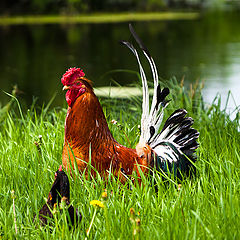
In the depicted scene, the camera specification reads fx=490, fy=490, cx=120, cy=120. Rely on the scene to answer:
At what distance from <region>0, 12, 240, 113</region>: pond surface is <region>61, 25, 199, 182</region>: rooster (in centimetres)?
277

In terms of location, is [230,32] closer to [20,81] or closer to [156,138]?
[20,81]

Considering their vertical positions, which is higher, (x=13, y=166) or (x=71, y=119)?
(x=71, y=119)

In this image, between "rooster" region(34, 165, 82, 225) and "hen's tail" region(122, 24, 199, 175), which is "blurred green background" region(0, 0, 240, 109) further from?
"rooster" region(34, 165, 82, 225)

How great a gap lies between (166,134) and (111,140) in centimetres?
32

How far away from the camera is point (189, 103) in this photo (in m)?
4.46

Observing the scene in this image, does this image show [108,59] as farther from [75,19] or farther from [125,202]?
[75,19]

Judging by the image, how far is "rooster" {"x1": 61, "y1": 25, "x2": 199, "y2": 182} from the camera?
2666 mm

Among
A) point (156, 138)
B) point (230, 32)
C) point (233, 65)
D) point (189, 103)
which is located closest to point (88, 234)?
point (156, 138)

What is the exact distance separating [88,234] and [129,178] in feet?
2.04

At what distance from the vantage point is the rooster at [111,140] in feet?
8.75

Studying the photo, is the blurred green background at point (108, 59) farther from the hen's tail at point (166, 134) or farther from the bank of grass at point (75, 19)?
the bank of grass at point (75, 19)

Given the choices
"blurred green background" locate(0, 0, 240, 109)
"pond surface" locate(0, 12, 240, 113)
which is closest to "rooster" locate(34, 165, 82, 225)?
"blurred green background" locate(0, 0, 240, 109)

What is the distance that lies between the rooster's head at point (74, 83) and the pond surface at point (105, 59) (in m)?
2.78

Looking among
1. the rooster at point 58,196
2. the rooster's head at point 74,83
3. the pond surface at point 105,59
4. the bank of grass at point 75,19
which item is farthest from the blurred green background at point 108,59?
the bank of grass at point 75,19
